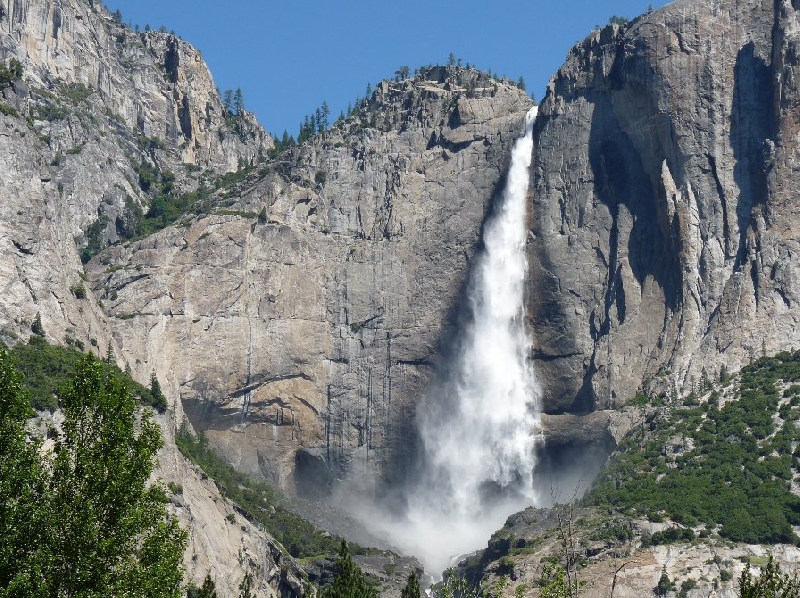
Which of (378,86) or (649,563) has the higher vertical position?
(378,86)

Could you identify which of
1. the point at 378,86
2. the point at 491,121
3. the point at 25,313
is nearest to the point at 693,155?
the point at 491,121

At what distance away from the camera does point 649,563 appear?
89.7 m

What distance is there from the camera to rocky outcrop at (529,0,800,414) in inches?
4331

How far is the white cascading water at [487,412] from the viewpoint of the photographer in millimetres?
117312

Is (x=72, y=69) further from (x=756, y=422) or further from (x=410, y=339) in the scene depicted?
(x=756, y=422)

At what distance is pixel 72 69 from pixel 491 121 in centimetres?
3849

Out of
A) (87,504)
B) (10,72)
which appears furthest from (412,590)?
(10,72)

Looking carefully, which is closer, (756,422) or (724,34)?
(756,422)

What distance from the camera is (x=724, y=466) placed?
97.9 metres

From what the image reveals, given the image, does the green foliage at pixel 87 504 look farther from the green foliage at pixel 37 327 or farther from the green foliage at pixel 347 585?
the green foliage at pixel 37 327

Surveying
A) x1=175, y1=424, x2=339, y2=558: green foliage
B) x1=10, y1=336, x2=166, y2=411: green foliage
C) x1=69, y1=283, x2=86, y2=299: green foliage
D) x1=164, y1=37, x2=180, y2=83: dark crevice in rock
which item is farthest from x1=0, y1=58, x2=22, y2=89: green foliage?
x1=175, y1=424, x2=339, y2=558: green foliage

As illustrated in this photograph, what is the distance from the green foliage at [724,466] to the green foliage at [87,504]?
56.4 m

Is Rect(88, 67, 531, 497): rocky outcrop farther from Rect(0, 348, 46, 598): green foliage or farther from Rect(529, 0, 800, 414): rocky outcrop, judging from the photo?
Rect(0, 348, 46, 598): green foliage

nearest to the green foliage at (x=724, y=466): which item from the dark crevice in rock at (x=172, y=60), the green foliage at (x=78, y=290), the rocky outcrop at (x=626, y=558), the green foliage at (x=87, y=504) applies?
the rocky outcrop at (x=626, y=558)
